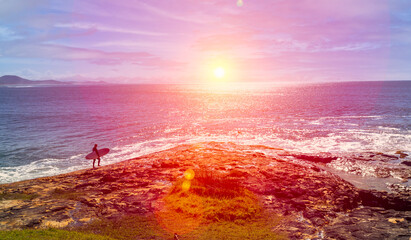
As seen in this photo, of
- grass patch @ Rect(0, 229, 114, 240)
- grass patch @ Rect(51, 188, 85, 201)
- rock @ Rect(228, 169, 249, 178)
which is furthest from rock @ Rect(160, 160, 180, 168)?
grass patch @ Rect(0, 229, 114, 240)

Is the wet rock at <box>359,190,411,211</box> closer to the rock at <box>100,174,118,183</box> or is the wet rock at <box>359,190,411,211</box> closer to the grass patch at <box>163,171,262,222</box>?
the grass patch at <box>163,171,262,222</box>

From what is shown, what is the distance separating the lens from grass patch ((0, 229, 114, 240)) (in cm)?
1262

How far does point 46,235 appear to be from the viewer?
13.1 m

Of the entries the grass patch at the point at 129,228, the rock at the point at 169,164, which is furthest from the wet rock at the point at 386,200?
the rock at the point at 169,164

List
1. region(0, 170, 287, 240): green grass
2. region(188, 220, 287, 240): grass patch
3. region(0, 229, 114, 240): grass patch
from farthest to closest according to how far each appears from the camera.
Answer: region(188, 220, 287, 240): grass patch < region(0, 170, 287, 240): green grass < region(0, 229, 114, 240): grass patch

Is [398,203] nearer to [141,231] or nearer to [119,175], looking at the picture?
[141,231]

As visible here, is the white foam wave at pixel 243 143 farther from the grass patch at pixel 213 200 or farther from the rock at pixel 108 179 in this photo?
the grass patch at pixel 213 200

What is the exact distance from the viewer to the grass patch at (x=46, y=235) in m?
12.6

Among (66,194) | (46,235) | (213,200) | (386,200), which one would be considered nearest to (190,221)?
(213,200)

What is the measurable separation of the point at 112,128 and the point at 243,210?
42.5 m

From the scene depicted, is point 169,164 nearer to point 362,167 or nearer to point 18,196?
point 18,196

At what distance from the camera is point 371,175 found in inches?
1045

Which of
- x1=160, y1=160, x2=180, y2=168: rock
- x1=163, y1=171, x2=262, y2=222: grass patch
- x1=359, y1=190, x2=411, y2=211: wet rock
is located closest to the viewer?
x1=163, y1=171, x2=262, y2=222: grass patch

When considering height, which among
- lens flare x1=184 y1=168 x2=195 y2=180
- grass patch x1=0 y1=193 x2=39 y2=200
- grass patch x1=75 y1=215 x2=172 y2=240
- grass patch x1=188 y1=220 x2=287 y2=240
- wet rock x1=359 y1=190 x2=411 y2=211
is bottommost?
wet rock x1=359 y1=190 x2=411 y2=211
